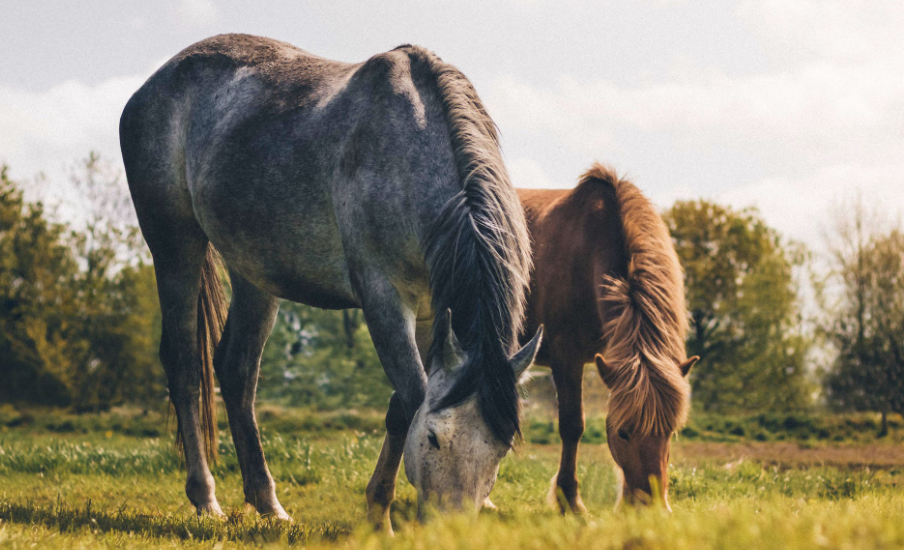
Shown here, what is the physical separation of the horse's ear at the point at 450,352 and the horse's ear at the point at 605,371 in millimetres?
1550

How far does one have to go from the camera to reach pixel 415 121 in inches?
159

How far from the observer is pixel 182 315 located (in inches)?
217

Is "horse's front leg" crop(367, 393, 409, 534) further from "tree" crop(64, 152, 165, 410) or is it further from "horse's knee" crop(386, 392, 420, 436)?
"tree" crop(64, 152, 165, 410)

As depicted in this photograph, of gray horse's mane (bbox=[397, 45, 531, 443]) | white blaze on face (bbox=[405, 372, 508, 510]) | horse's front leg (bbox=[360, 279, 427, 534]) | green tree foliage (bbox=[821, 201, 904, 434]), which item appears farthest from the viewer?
green tree foliage (bbox=[821, 201, 904, 434])

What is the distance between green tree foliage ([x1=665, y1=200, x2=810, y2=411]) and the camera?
2202cm

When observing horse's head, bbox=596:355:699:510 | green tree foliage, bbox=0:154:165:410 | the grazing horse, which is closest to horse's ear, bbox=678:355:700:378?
horse's head, bbox=596:355:699:510

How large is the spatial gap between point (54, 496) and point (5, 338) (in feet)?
67.1

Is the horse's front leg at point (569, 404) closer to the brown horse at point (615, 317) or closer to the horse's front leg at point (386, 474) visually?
the brown horse at point (615, 317)

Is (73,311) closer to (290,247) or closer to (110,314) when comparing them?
(110,314)

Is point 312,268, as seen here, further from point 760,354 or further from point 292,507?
point 760,354

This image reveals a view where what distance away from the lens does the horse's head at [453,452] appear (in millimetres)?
2953

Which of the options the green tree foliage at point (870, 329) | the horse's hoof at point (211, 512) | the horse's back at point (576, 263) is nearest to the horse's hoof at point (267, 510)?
the horse's hoof at point (211, 512)

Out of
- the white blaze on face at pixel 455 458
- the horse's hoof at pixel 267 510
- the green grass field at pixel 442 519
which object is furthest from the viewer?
the horse's hoof at pixel 267 510

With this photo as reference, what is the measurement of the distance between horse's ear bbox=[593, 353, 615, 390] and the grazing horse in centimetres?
109
